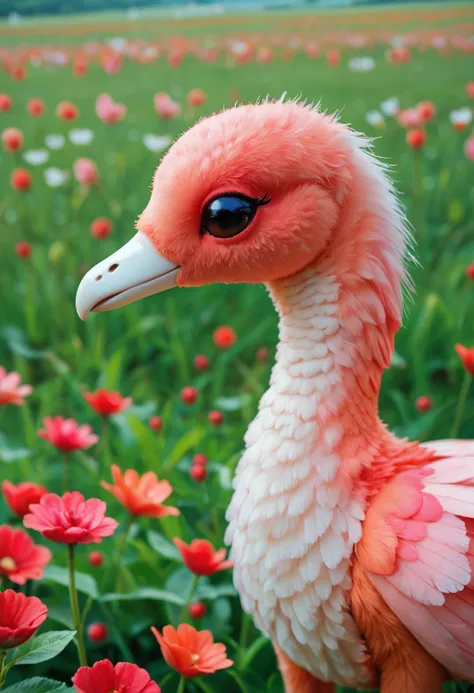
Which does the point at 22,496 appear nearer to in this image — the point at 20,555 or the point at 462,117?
the point at 20,555

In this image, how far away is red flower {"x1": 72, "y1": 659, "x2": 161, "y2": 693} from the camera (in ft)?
1.10

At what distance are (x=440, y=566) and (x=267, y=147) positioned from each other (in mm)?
236

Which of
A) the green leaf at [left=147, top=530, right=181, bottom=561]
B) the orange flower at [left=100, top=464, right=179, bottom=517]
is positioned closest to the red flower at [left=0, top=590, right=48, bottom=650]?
the orange flower at [left=100, top=464, right=179, bottom=517]

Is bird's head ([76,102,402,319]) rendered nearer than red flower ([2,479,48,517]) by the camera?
Yes

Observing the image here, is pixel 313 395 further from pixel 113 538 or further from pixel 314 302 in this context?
pixel 113 538

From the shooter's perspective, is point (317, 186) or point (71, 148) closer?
point (317, 186)

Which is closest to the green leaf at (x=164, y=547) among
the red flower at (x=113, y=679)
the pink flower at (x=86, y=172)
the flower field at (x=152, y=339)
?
the flower field at (x=152, y=339)

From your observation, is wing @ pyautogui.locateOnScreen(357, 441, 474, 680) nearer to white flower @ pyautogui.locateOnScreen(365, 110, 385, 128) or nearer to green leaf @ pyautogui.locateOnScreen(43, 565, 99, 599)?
green leaf @ pyautogui.locateOnScreen(43, 565, 99, 599)

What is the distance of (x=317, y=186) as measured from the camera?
1.24 ft

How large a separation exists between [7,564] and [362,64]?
111 centimetres

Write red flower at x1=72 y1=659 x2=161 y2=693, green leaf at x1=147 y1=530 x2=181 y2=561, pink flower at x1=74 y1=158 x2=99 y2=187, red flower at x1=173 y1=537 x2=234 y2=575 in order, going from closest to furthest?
red flower at x1=72 y1=659 x2=161 y2=693 < red flower at x1=173 y1=537 x2=234 y2=575 < green leaf at x1=147 y1=530 x2=181 y2=561 < pink flower at x1=74 y1=158 x2=99 y2=187

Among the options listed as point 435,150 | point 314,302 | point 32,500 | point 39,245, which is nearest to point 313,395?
point 314,302

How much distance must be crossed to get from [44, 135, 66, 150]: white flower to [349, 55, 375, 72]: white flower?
54 centimetres

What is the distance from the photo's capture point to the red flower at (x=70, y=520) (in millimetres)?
382
